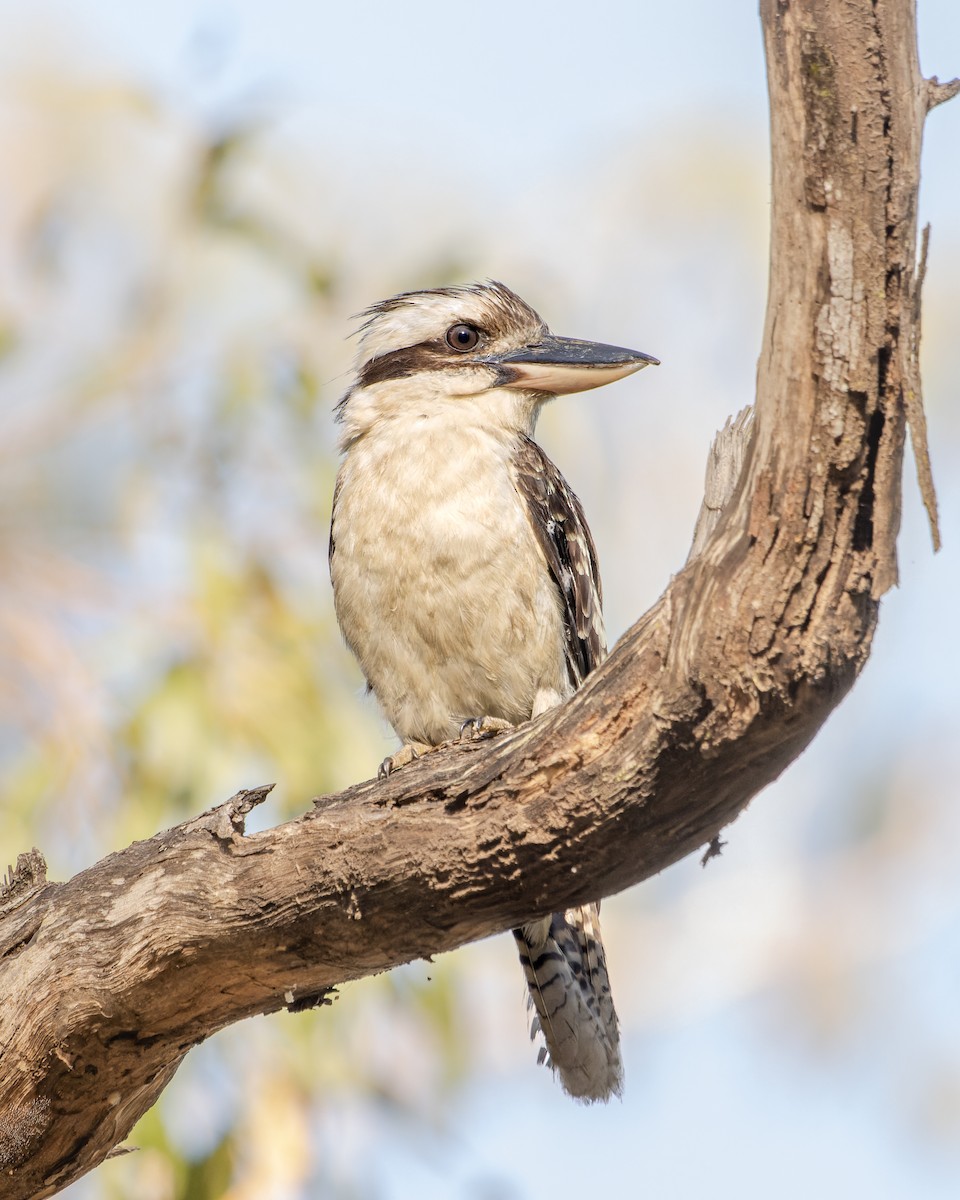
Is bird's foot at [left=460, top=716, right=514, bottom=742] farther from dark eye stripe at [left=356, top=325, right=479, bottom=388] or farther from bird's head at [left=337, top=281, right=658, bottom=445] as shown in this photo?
dark eye stripe at [left=356, top=325, right=479, bottom=388]

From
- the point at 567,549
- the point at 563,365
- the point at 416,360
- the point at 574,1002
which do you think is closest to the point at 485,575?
the point at 567,549

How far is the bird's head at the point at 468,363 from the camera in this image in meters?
3.68

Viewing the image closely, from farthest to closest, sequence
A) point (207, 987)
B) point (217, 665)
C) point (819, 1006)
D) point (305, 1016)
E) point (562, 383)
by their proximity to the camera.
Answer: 1. point (819, 1006)
2. point (217, 665)
3. point (305, 1016)
4. point (562, 383)
5. point (207, 987)

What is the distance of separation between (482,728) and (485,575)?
396 millimetres

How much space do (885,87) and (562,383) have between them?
1.95m

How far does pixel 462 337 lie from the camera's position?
386 cm

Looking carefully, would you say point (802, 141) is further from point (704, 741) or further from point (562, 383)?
point (562, 383)

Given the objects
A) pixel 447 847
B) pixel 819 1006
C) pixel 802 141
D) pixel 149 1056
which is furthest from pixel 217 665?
pixel 819 1006

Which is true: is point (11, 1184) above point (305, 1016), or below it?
below

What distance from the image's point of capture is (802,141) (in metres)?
1.74

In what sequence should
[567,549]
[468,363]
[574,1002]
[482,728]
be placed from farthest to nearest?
[468,363] < [567,549] < [574,1002] < [482,728]

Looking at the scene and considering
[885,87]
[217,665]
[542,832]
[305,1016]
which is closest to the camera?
[885,87]

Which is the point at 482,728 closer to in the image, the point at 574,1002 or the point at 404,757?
the point at 404,757

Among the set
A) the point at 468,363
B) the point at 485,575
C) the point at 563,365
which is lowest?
the point at 485,575
